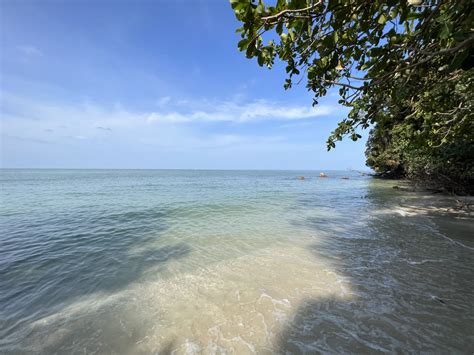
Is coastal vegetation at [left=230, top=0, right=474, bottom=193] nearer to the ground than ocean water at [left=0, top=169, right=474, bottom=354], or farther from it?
farther from it

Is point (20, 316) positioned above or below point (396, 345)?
below

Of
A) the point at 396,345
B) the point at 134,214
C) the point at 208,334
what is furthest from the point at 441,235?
the point at 134,214

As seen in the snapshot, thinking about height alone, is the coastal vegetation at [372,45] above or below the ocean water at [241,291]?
above

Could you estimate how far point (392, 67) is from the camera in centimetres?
396

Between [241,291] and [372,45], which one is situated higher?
[372,45]

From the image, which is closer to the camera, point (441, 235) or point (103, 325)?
point (103, 325)

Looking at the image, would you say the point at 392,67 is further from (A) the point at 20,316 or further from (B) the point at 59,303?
(A) the point at 20,316

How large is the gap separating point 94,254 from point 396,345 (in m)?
7.93

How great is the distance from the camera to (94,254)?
285 inches

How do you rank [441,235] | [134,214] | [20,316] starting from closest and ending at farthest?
[20,316] < [441,235] < [134,214]

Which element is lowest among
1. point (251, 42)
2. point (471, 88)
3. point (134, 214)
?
point (134, 214)

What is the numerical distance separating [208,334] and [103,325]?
186cm

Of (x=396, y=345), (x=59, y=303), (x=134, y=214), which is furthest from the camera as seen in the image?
(x=134, y=214)

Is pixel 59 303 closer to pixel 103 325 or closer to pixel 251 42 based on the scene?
pixel 103 325
